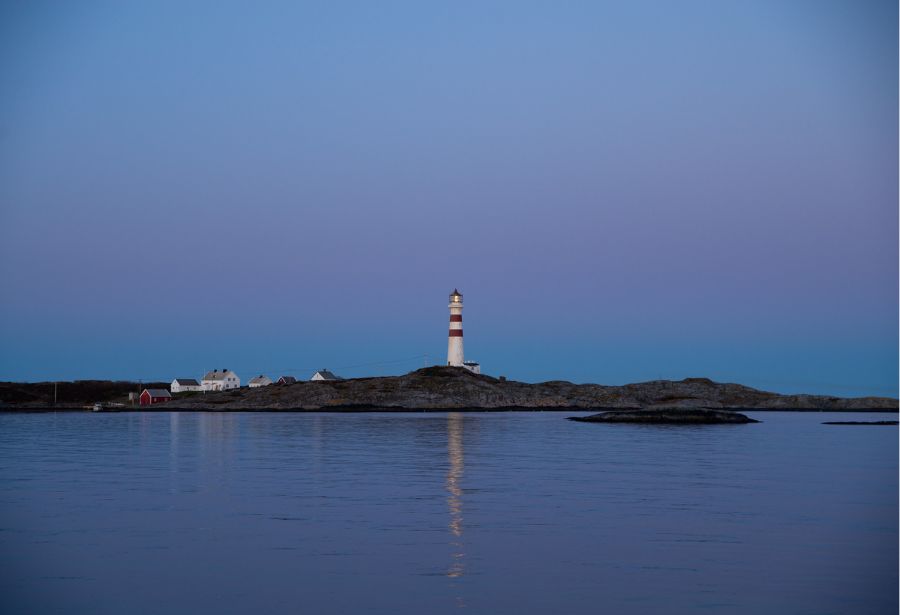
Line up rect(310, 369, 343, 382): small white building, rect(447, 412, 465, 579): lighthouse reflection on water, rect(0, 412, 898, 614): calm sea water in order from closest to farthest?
rect(0, 412, 898, 614): calm sea water, rect(447, 412, 465, 579): lighthouse reflection on water, rect(310, 369, 343, 382): small white building

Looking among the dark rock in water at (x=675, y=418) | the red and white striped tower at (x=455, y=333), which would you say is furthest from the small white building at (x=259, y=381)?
the dark rock in water at (x=675, y=418)

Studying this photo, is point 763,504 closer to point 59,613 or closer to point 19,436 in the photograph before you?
point 59,613

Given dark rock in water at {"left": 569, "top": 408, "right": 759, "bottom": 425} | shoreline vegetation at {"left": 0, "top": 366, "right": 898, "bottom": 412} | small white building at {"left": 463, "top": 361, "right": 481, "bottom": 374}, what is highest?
small white building at {"left": 463, "top": 361, "right": 481, "bottom": 374}

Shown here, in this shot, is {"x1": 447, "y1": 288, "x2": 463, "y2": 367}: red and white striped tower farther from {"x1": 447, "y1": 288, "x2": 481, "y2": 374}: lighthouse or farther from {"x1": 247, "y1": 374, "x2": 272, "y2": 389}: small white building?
{"x1": 247, "y1": 374, "x2": 272, "y2": 389}: small white building

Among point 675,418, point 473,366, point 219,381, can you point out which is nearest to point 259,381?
point 219,381

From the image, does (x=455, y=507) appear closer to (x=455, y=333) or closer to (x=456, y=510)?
(x=456, y=510)

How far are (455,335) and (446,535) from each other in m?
128

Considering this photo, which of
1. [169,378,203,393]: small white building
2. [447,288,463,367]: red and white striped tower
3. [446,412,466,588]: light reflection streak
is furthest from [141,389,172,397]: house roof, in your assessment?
[446,412,466,588]: light reflection streak

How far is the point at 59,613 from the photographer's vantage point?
53.3 ft

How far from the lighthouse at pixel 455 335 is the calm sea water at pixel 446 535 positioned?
9944 centimetres

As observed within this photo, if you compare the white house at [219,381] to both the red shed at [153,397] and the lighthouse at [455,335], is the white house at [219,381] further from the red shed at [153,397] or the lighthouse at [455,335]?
the lighthouse at [455,335]

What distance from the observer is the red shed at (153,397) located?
15462cm

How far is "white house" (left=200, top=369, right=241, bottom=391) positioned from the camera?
554ft

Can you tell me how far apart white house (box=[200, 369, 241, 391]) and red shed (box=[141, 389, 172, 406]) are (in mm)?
12000
